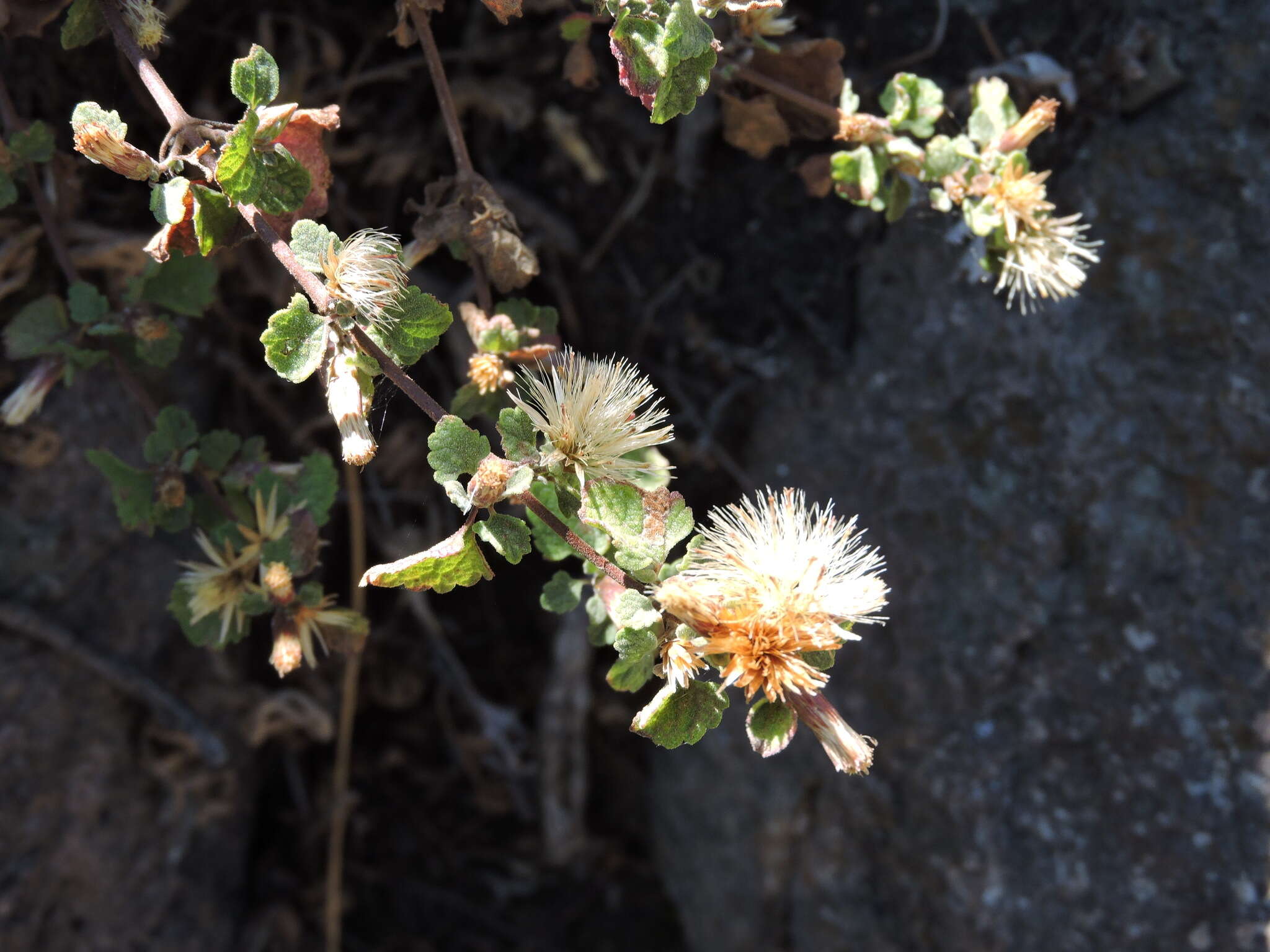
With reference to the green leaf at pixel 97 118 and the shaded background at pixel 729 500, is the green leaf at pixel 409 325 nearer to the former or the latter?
the green leaf at pixel 97 118

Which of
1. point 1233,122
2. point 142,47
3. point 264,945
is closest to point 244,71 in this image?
point 142,47

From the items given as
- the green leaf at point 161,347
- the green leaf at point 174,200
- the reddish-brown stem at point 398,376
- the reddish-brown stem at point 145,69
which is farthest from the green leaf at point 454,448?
the green leaf at point 161,347

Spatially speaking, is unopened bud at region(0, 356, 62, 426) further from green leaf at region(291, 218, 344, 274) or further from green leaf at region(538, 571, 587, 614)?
green leaf at region(538, 571, 587, 614)

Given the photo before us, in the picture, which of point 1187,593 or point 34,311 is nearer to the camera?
point 34,311

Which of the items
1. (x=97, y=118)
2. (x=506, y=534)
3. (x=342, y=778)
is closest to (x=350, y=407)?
(x=506, y=534)

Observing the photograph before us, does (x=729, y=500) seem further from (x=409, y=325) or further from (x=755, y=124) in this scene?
(x=409, y=325)

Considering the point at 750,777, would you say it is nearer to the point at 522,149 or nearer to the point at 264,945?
the point at 264,945
